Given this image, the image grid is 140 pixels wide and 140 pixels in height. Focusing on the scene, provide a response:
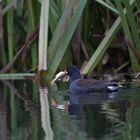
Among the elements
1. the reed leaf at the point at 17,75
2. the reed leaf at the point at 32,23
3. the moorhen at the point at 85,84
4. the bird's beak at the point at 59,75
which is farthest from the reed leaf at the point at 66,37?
the reed leaf at the point at 32,23

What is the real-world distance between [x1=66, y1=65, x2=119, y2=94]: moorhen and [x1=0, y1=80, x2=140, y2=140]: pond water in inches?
3.1

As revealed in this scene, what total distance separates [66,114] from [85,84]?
70.5 inches

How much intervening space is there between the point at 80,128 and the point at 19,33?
181 inches

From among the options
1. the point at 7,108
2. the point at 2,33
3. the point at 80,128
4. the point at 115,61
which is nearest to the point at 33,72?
the point at 2,33

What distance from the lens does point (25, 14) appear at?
994 centimetres

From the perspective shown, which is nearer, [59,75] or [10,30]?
[59,75]

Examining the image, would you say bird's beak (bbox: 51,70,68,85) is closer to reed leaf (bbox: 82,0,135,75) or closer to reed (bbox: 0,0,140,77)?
reed (bbox: 0,0,140,77)

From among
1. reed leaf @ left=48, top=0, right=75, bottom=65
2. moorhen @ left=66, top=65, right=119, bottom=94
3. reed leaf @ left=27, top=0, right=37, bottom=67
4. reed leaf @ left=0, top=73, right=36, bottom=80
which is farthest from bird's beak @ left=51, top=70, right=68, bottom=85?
reed leaf @ left=27, top=0, right=37, bottom=67

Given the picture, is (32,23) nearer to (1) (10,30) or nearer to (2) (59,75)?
(1) (10,30)

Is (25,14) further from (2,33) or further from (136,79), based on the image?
(136,79)

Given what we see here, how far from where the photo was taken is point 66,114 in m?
6.36

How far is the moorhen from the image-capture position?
309 inches

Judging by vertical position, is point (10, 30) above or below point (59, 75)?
above

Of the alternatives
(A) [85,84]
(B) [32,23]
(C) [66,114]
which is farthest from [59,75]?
(C) [66,114]
